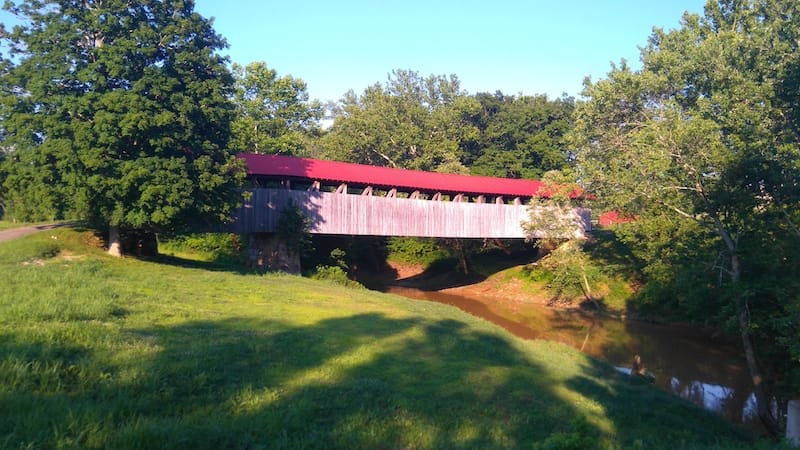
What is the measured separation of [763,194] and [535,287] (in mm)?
19774

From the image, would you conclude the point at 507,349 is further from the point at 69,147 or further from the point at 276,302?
the point at 69,147

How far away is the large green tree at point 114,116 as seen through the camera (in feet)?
48.2

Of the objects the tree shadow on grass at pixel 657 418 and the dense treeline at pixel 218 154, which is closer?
the tree shadow on grass at pixel 657 418

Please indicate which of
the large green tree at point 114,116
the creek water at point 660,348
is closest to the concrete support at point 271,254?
the large green tree at point 114,116

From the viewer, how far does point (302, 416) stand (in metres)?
5.78

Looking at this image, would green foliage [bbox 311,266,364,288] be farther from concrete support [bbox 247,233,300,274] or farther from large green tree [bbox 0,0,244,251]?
large green tree [bbox 0,0,244,251]

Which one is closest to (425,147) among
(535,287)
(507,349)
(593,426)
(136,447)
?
(535,287)

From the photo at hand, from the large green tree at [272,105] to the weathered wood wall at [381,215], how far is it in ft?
51.8

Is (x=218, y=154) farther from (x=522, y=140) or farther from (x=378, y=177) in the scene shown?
(x=522, y=140)

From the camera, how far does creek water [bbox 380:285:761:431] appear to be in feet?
50.6

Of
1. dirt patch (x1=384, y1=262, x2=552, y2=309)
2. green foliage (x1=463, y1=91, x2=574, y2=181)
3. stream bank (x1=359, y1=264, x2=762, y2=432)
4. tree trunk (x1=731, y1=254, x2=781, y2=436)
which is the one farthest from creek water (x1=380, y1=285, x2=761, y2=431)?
green foliage (x1=463, y1=91, x2=574, y2=181)

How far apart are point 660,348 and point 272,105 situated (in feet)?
114

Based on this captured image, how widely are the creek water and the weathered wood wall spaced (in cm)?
450

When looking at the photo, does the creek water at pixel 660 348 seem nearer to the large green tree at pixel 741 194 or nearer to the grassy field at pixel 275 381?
the large green tree at pixel 741 194
